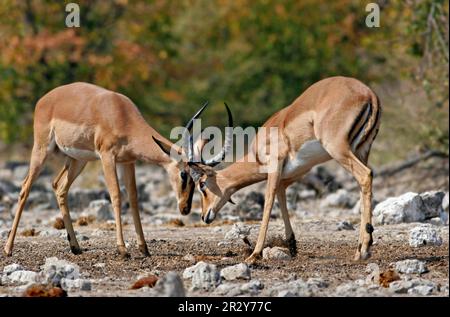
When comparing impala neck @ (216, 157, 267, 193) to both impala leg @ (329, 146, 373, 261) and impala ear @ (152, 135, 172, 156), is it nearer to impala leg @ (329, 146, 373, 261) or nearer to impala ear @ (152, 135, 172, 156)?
impala ear @ (152, 135, 172, 156)

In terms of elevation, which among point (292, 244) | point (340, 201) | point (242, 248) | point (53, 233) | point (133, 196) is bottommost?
point (340, 201)

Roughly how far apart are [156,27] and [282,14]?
4.38 metres

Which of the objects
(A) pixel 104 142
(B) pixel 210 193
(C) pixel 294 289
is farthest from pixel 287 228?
(C) pixel 294 289

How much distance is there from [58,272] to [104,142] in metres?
2.61

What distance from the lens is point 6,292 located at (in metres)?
8.35

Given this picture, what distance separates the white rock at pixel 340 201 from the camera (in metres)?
16.1

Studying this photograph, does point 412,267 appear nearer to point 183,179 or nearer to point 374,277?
point 374,277

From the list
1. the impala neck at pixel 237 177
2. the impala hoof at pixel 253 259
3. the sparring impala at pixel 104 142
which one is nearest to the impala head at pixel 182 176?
the sparring impala at pixel 104 142

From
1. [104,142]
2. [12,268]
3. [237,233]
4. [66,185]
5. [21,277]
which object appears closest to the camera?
[21,277]

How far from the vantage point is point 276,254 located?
1034cm

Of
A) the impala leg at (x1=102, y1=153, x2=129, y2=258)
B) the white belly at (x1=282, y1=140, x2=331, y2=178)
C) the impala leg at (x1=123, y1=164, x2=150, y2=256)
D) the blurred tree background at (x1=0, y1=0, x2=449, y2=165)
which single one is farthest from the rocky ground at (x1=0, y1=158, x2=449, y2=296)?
the blurred tree background at (x1=0, y1=0, x2=449, y2=165)

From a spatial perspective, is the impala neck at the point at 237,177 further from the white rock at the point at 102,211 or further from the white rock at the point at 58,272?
the white rock at the point at 102,211

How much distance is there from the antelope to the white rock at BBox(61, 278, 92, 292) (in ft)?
7.13
